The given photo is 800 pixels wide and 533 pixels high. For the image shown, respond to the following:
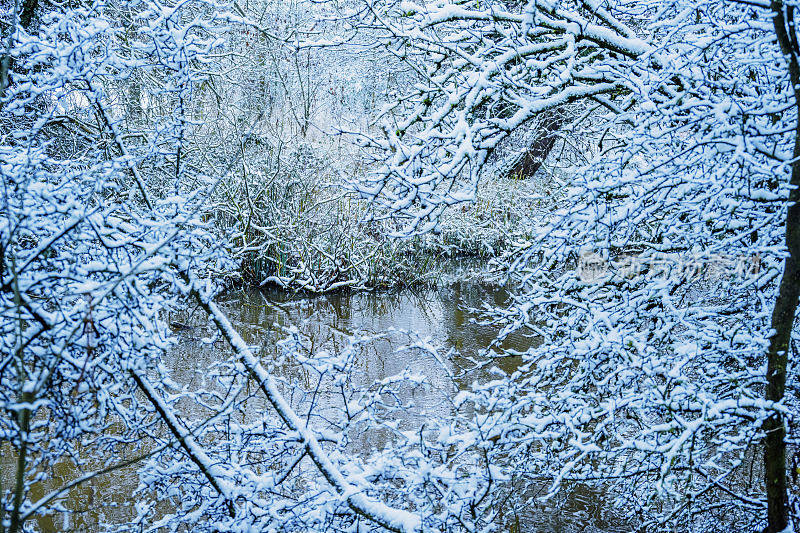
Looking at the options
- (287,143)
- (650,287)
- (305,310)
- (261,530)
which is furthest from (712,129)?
(287,143)

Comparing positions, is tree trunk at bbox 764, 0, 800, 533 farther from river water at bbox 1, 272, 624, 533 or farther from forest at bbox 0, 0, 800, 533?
river water at bbox 1, 272, 624, 533

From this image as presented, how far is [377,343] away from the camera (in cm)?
820

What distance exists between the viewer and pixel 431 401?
20.1ft

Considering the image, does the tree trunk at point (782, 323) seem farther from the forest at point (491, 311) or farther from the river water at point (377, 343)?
the river water at point (377, 343)

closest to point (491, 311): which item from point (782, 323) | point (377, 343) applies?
point (782, 323)

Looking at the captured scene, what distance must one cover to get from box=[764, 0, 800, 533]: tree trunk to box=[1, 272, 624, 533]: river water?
4.50ft

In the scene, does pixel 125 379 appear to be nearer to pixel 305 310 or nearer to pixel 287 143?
pixel 305 310

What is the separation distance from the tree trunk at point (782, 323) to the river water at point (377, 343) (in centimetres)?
137

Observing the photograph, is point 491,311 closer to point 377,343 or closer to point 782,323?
point 782,323

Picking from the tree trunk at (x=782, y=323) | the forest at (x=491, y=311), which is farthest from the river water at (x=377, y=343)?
the tree trunk at (x=782, y=323)

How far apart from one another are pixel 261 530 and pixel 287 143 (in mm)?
9410

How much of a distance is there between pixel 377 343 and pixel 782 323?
569 centimetres

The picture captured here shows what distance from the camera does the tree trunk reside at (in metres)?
2.75

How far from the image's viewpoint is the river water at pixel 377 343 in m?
4.25
